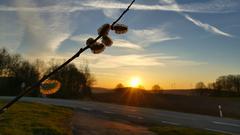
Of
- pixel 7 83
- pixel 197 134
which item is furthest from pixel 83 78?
pixel 7 83

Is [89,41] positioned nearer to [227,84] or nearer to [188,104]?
[188,104]

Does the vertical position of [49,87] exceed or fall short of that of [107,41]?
it falls short

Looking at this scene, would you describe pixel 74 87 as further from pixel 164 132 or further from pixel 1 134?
pixel 1 134

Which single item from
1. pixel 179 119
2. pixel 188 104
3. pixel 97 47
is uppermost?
pixel 97 47

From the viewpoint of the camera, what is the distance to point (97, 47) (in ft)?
4.34

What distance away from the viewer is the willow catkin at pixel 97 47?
131 centimetres

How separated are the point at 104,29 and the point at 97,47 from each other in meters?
0.09

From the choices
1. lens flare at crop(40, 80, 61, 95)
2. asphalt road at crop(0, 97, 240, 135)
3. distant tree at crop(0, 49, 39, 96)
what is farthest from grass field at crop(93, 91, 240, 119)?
lens flare at crop(40, 80, 61, 95)

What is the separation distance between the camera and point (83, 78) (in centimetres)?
5344

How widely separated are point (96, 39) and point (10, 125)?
377 inches

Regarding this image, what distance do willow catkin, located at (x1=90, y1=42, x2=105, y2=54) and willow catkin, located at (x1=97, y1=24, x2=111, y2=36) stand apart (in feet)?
0.16

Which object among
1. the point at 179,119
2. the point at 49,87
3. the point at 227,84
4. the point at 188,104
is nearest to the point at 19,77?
the point at 49,87

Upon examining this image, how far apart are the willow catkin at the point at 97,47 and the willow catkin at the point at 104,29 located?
0.16ft

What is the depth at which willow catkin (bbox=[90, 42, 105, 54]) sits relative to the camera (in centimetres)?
131
